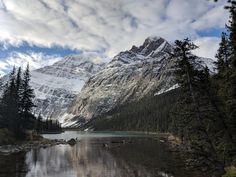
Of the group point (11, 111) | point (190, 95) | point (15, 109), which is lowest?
point (190, 95)

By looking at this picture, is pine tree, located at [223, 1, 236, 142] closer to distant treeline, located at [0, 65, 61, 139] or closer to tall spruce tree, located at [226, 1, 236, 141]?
tall spruce tree, located at [226, 1, 236, 141]

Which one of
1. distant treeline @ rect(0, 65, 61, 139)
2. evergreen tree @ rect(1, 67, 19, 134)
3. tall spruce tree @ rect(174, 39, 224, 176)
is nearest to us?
tall spruce tree @ rect(174, 39, 224, 176)

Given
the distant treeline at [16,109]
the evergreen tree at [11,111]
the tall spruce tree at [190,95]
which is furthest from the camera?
the distant treeline at [16,109]

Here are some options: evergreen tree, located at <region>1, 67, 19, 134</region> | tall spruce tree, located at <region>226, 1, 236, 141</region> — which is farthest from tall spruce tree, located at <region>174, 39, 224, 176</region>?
evergreen tree, located at <region>1, 67, 19, 134</region>

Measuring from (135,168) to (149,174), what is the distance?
6.54 meters

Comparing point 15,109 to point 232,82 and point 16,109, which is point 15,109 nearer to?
point 16,109

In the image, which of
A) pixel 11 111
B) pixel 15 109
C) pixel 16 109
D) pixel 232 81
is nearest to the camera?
pixel 232 81

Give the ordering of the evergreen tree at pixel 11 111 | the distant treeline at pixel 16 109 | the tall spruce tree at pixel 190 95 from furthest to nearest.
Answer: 1. the distant treeline at pixel 16 109
2. the evergreen tree at pixel 11 111
3. the tall spruce tree at pixel 190 95

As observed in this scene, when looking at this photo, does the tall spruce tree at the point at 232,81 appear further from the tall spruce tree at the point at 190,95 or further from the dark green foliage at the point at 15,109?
the dark green foliage at the point at 15,109

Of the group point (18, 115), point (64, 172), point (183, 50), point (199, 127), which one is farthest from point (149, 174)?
point (18, 115)

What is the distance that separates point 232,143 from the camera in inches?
1336

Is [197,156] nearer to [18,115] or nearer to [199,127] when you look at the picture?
[199,127]

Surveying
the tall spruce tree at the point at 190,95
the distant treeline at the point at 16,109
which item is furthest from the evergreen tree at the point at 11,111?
the tall spruce tree at the point at 190,95

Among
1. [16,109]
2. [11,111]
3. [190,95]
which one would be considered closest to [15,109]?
[16,109]
